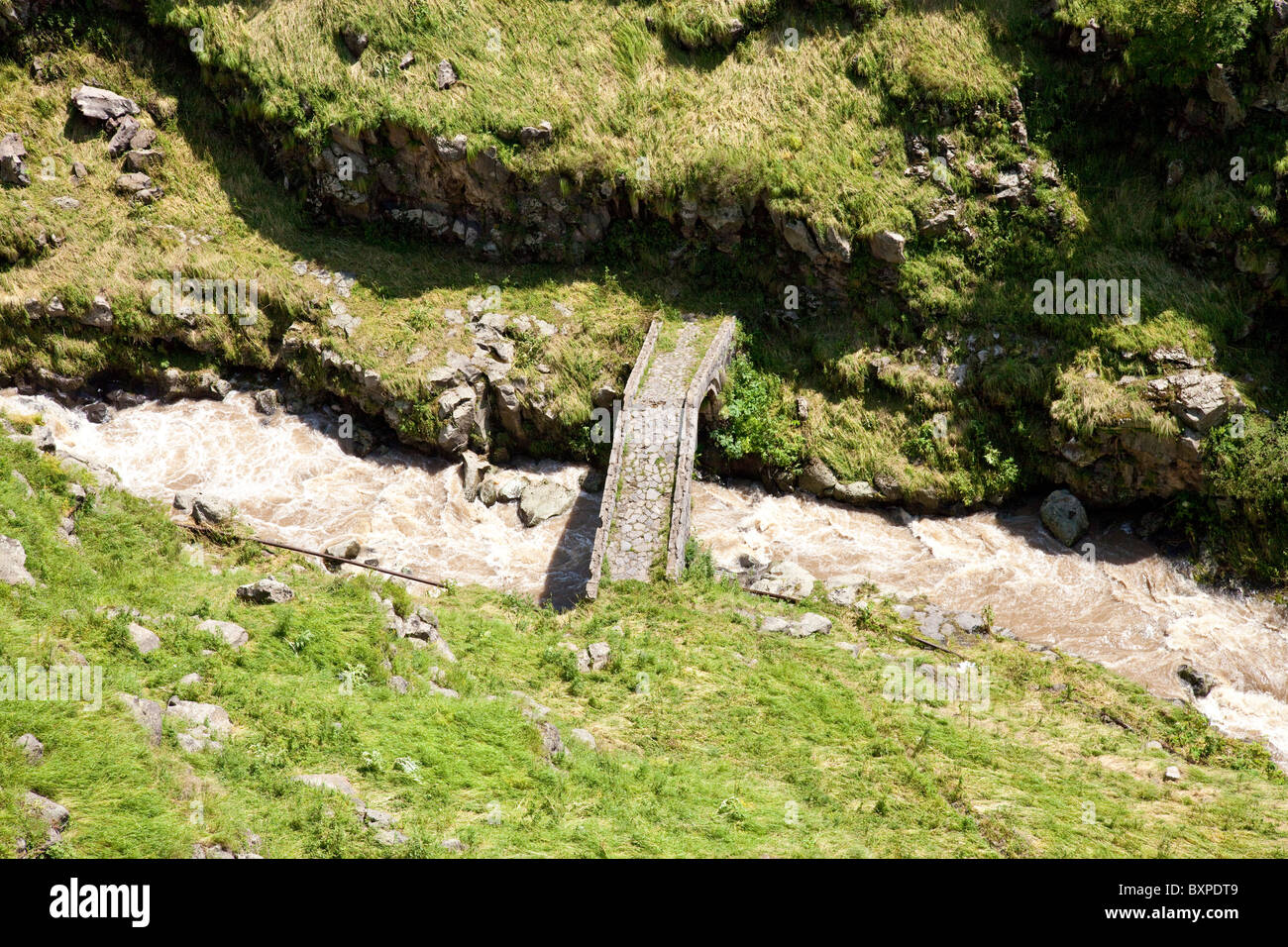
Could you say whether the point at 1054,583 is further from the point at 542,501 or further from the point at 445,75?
the point at 445,75

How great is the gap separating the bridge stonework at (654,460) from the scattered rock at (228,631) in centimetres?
820

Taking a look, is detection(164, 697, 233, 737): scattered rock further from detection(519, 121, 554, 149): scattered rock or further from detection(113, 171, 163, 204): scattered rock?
detection(113, 171, 163, 204): scattered rock

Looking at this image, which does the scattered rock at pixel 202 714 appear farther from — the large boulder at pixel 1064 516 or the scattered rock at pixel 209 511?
the large boulder at pixel 1064 516

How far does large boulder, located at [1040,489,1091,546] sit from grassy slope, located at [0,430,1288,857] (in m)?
5.14

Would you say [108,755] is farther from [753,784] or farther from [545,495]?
[545,495]

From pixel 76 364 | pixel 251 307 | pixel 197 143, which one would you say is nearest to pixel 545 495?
pixel 251 307

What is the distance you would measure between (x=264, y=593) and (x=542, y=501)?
385 inches

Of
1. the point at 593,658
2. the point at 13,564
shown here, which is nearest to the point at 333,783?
the point at 593,658

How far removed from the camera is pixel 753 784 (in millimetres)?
16312

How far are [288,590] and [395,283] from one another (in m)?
14.3

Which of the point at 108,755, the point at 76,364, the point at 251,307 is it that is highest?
the point at 251,307

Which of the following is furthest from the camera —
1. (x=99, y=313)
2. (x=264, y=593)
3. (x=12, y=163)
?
(x=12, y=163)

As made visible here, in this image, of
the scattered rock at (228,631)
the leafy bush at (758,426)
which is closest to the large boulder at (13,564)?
the scattered rock at (228,631)

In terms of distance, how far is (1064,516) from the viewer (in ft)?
87.4
